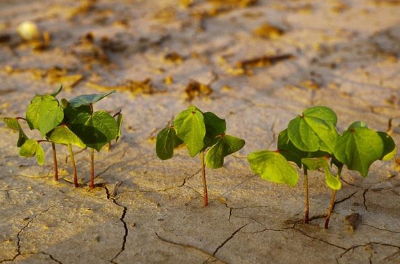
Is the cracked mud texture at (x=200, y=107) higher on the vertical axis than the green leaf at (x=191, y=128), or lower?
lower

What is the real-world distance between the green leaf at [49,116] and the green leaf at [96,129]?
0.36 feet

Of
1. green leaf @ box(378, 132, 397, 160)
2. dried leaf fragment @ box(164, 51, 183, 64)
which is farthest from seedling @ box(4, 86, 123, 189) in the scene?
dried leaf fragment @ box(164, 51, 183, 64)

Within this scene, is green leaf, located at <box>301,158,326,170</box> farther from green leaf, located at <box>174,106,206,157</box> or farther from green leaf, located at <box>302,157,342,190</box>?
green leaf, located at <box>174,106,206,157</box>

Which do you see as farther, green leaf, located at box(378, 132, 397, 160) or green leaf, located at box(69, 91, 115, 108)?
green leaf, located at box(69, 91, 115, 108)

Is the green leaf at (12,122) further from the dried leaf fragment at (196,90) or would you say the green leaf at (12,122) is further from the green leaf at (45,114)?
the dried leaf fragment at (196,90)

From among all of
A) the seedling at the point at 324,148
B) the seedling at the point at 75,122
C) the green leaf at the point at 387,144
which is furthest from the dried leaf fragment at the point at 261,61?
the green leaf at the point at 387,144

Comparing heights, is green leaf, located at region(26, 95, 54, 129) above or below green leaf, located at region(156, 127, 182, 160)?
above

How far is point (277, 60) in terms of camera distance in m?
4.54

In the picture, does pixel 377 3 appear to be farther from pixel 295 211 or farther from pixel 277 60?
pixel 295 211

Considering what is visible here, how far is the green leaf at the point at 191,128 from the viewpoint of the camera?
2.20 meters

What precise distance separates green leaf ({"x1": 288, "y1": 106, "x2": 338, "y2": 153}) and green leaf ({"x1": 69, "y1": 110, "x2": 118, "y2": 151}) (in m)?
0.79

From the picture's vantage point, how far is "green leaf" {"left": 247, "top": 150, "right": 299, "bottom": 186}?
2.08 metres

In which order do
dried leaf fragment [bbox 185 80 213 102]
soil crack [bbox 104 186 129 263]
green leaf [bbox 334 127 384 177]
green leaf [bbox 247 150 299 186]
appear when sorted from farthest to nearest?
dried leaf fragment [bbox 185 80 213 102], soil crack [bbox 104 186 129 263], green leaf [bbox 247 150 299 186], green leaf [bbox 334 127 384 177]

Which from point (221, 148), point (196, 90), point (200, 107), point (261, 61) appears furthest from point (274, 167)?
point (261, 61)
